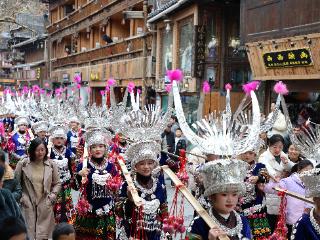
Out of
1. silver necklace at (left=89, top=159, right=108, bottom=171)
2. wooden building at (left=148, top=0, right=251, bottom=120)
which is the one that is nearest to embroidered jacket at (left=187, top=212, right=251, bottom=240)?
silver necklace at (left=89, top=159, right=108, bottom=171)

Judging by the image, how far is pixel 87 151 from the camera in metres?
7.42

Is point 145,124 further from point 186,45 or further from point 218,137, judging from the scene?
point 186,45

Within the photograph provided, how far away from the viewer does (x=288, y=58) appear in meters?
13.2

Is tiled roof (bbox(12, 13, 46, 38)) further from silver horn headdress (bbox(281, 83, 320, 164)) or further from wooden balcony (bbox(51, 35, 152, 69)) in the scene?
silver horn headdress (bbox(281, 83, 320, 164))

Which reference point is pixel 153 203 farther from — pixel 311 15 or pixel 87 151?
pixel 311 15

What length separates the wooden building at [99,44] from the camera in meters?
24.7

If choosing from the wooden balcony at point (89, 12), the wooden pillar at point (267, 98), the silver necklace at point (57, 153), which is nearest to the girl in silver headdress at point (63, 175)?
the silver necklace at point (57, 153)

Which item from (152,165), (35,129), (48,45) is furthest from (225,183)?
(48,45)

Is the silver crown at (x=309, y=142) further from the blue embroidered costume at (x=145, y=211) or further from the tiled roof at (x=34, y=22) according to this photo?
the tiled roof at (x=34, y=22)

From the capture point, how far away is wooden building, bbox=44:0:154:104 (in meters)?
24.7

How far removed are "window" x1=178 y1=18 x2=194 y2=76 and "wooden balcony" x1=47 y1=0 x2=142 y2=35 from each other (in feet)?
20.7

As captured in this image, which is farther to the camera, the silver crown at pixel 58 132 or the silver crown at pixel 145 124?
the silver crown at pixel 58 132

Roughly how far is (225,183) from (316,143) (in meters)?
1.63

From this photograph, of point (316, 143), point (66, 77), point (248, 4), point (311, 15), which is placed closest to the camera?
point (316, 143)
